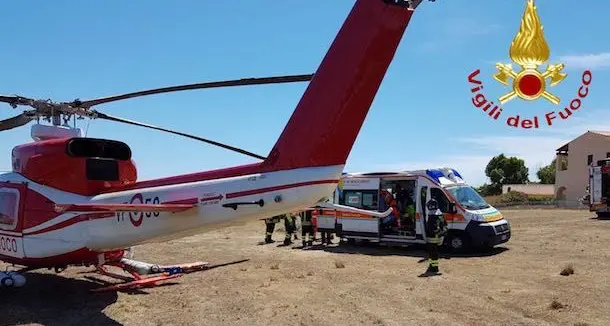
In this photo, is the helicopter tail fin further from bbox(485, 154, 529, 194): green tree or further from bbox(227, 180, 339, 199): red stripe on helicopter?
bbox(485, 154, 529, 194): green tree

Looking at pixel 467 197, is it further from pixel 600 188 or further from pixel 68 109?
pixel 600 188

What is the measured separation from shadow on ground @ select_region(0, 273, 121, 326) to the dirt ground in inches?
0.7

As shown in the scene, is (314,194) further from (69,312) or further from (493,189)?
(493,189)

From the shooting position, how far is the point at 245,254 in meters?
15.6

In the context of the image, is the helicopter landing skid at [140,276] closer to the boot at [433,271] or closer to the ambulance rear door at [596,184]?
the boot at [433,271]

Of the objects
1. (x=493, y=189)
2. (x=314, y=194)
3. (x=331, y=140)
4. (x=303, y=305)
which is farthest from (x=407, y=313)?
(x=493, y=189)

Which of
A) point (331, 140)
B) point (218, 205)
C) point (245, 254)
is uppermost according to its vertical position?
point (331, 140)

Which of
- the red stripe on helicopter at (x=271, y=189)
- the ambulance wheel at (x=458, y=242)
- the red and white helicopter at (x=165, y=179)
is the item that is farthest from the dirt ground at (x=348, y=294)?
the red stripe on helicopter at (x=271, y=189)

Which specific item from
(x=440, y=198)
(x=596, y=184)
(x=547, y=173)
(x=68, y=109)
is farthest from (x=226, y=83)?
(x=547, y=173)

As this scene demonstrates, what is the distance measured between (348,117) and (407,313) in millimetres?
3196

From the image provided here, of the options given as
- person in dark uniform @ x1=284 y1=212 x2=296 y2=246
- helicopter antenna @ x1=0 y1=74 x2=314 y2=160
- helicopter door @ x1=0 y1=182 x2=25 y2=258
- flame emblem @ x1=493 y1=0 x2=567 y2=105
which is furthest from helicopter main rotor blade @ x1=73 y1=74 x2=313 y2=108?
person in dark uniform @ x1=284 y1=212 x2=296 y2=246

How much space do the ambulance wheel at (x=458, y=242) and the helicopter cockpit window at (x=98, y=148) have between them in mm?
8960

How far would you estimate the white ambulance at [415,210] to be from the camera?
14.8m

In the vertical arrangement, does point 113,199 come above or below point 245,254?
above
